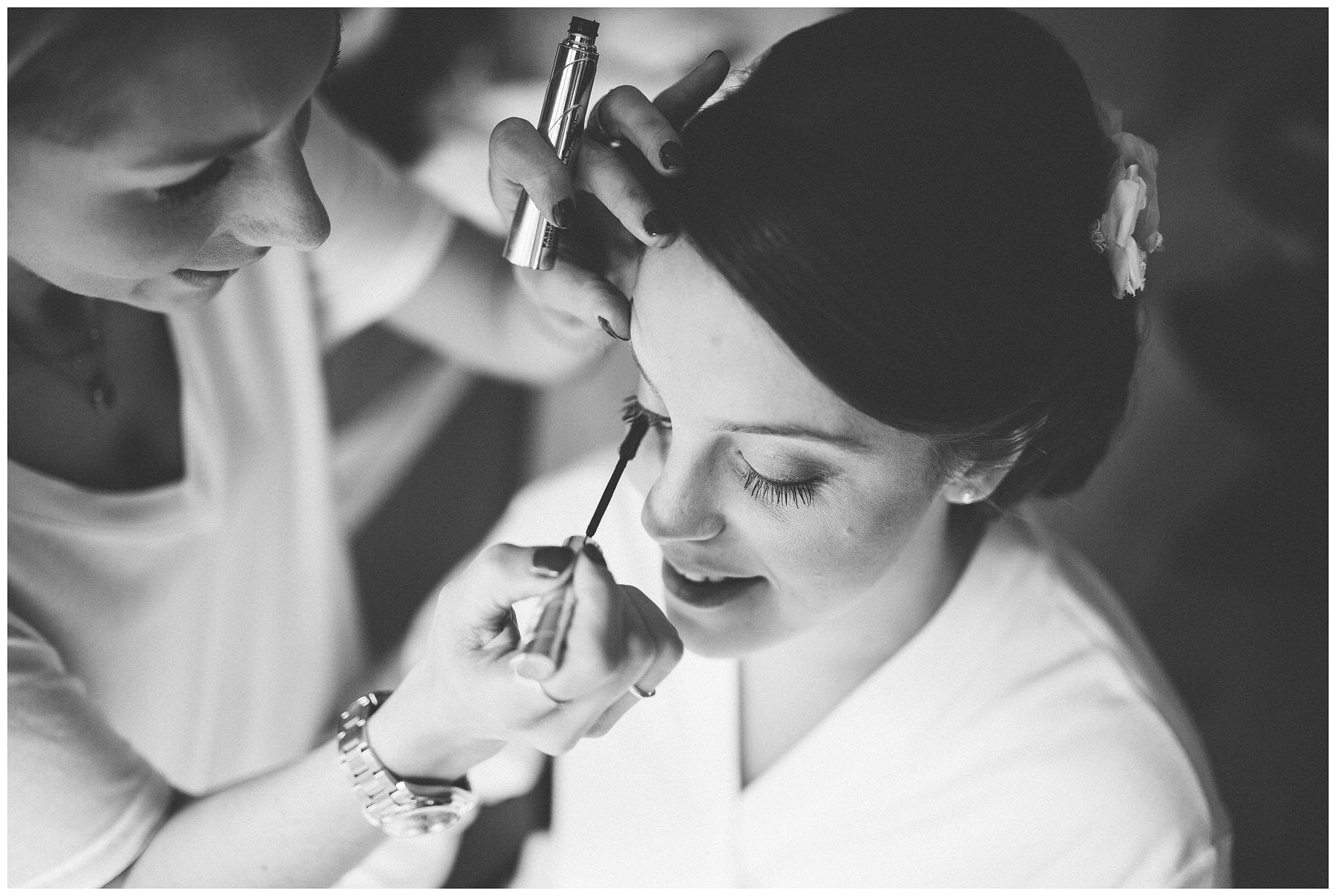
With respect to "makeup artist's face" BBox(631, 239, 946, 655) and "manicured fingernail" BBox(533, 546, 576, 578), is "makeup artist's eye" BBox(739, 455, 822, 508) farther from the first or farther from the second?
"manicured fingernail" BBox(533, 546, 576, 578)

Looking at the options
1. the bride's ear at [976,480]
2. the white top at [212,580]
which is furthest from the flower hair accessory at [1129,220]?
the white top at [212,580]

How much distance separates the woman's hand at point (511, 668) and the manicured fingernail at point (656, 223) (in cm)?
21

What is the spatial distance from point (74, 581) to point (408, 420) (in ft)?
1.34

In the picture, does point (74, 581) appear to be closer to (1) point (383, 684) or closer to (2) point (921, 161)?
(1) point (383, 684)

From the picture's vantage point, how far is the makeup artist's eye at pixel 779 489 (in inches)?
26.1

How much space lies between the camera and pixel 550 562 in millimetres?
561

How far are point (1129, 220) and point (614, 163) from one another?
344 mm

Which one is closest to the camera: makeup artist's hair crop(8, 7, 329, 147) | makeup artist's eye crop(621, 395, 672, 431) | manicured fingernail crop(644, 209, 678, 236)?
makeup artist's hair crop(8, 7, 329, 147)

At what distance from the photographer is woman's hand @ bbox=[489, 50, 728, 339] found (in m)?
0.60

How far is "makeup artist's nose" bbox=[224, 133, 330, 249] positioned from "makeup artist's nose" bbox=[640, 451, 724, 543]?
288mm

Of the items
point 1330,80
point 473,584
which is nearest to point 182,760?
point 473,584

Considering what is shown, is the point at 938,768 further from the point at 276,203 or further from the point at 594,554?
the point at 276,203

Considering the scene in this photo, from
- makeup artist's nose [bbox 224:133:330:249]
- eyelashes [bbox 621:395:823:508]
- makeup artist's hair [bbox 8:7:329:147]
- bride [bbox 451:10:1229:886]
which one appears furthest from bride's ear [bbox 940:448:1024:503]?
makeup artist's hair [bbox 8:7:329:147]

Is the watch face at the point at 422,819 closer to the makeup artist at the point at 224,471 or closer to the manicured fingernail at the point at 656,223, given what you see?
the makeup artist at the point at 224,471
